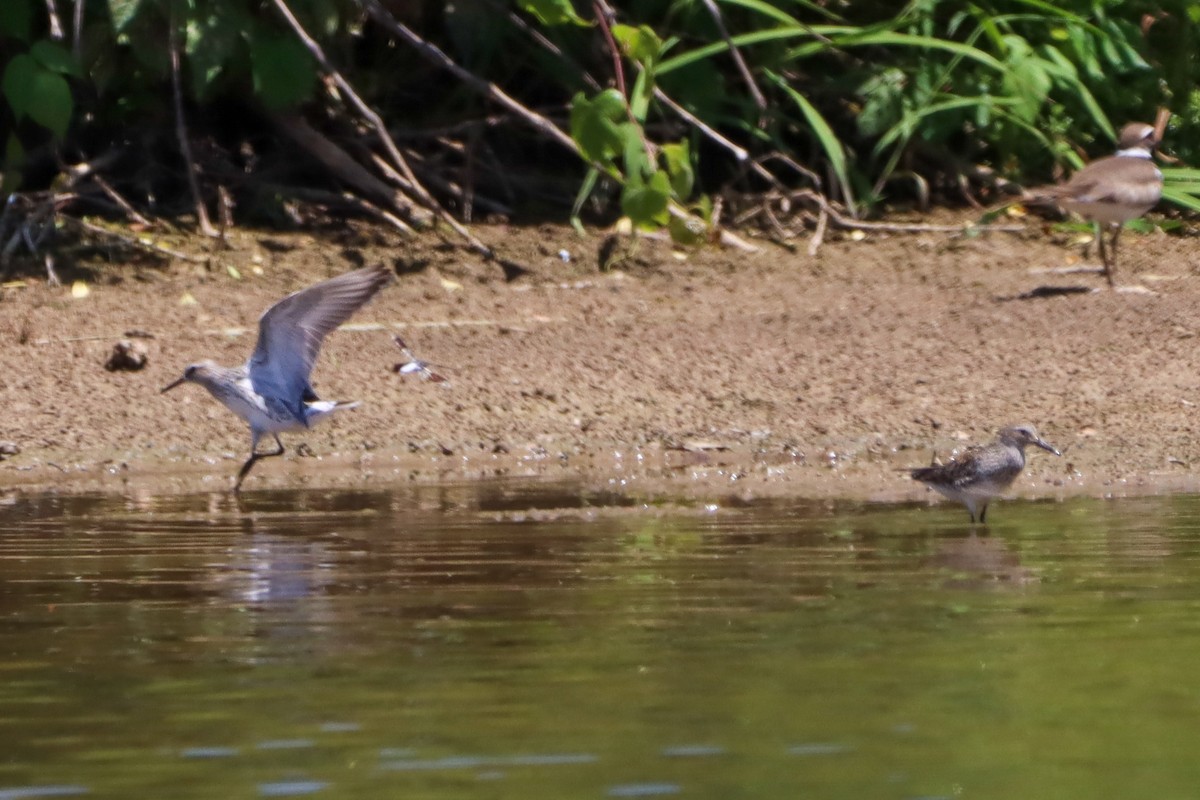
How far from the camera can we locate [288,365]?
866 centimetres

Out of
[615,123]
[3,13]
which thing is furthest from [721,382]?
[3,13]

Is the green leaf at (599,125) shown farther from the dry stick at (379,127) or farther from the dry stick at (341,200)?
the dry stick at (341,200)

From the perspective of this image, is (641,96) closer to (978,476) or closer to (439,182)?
(439,182)

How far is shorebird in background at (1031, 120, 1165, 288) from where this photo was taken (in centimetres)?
1092

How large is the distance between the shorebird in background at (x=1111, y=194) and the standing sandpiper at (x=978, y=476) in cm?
364

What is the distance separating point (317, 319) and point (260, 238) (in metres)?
3.09

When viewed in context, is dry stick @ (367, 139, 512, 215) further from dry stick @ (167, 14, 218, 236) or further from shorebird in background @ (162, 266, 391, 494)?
shorebird in background @ (162, 266, 391, 494)

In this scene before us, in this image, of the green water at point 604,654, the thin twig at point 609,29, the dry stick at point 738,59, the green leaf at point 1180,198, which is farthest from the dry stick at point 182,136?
the green leaf at point 1180,198

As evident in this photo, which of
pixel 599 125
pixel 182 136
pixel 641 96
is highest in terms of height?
pixel 641 96

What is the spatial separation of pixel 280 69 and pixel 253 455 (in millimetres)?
2776

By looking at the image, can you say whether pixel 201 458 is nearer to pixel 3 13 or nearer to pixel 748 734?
pixel 3 13

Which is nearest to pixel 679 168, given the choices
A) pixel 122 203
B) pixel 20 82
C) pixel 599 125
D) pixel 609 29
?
pixel 599 125

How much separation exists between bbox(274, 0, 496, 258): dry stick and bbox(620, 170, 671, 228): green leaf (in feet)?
4.68

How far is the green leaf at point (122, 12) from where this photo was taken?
10297mm
